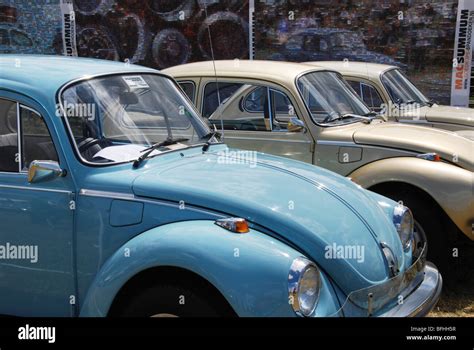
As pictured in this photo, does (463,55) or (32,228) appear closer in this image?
(32,228)

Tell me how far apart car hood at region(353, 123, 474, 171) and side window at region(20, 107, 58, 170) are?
313 centimetres

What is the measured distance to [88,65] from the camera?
12.3 feet

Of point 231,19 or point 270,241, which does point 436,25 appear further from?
point 270,241

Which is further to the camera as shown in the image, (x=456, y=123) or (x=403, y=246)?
(x=456, y=123)

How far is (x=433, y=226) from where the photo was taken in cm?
491

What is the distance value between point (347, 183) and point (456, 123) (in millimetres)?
4510

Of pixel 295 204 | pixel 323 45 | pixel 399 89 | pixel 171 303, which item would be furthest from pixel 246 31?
pixel 171 303

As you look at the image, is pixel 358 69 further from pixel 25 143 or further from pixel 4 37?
pixel 4 37

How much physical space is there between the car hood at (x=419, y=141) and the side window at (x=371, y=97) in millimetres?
1802

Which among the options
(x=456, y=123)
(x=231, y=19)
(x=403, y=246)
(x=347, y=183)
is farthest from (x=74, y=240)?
(x=231, y=19)

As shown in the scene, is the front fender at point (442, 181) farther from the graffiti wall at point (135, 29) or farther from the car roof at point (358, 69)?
the graffiti wall at point (135, 29)

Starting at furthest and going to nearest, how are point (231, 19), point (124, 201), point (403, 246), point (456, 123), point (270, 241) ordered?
point (231, 19)
point (456, 123)
point (403, 246)
point (124, 201)
point (270, 241)

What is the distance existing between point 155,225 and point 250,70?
3.21m

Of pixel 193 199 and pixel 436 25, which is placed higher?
pixel 436 25
